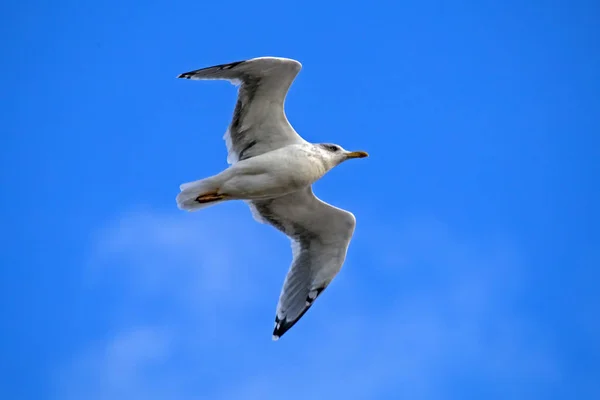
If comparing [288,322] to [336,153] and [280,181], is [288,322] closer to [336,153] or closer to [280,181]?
[280,181]

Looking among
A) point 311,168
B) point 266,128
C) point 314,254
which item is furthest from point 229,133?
point 314,254

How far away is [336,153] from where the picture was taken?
353 inches

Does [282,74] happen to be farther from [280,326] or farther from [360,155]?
[280,326]

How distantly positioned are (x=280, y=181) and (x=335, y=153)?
0.73m

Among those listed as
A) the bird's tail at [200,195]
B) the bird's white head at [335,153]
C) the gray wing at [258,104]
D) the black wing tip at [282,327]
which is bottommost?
the black wing tip at [282,327]

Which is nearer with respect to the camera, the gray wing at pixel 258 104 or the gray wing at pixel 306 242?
the gray wing at pixel 258 104

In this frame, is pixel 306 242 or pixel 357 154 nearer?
pixel 357 154

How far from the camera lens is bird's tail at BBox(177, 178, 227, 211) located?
8.62 m

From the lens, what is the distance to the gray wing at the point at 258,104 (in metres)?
8.48

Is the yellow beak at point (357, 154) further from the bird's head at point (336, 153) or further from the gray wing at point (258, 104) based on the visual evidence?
the gray wing at point (258, 104)

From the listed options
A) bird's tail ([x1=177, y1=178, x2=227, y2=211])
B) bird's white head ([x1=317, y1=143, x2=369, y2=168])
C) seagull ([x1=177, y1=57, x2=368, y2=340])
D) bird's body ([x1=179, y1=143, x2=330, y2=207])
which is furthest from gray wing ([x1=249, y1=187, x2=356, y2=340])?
bird's tail ([x1=177, y1=178, x2=227, y2=211])

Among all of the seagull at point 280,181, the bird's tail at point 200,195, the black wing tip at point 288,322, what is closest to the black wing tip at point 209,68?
the seagull at point 280,181

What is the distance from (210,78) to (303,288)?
8.19 ft

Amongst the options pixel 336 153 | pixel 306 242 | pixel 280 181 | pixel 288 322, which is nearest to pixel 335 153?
pixel 336 153
